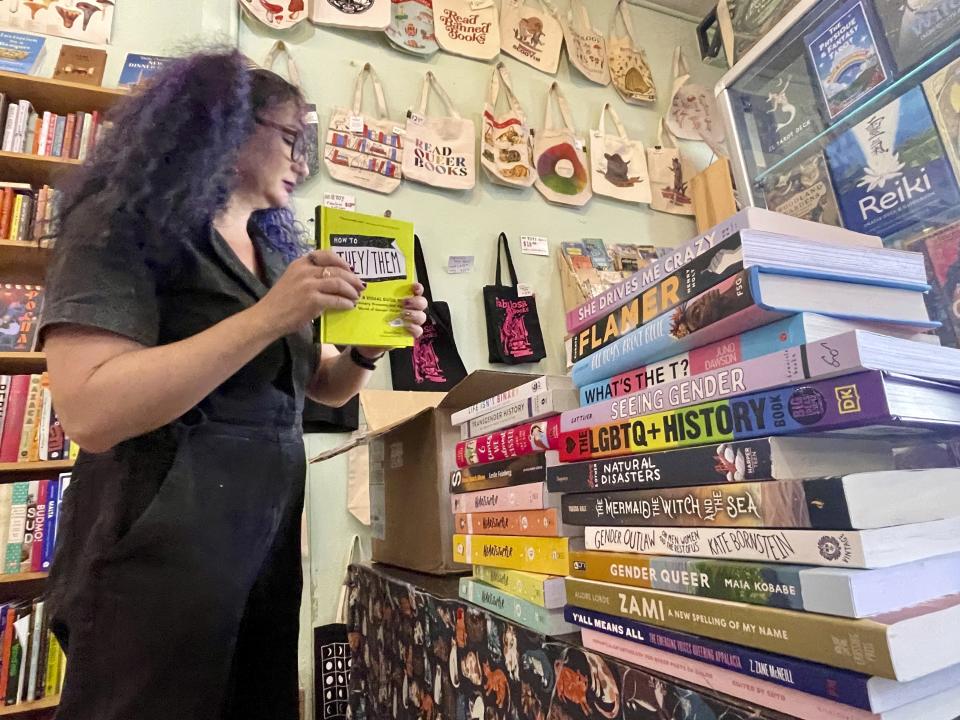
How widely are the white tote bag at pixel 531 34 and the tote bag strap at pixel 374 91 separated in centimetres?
57

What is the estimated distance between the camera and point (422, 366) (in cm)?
194

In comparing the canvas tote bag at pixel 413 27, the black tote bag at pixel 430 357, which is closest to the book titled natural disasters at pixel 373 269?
the black tote bag at pixel 430 357

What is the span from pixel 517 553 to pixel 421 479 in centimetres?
38

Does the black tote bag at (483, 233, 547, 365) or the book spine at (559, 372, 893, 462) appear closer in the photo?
the book spine at (559, 372, 893, 462)

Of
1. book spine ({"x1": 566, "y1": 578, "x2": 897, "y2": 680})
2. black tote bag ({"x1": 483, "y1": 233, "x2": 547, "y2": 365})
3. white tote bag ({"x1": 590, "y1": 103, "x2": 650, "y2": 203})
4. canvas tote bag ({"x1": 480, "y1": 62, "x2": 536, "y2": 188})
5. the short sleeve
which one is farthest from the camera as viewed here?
white tote bag ({"x1": 590, "y1": 103, "x2": 650, "y2": 203})

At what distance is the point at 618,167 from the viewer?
2.42m

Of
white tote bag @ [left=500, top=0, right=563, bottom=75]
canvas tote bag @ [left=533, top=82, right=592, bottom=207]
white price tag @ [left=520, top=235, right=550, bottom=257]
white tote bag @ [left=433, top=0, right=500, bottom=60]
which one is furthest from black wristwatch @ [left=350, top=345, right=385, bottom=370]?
white tote bag @ [left=500, top=0, right=563, bottom=75]

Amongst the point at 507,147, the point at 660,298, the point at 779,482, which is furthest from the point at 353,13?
the point at 779,482

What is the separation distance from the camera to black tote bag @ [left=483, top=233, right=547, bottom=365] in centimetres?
206

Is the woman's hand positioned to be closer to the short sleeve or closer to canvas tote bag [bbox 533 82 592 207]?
the short sleeve

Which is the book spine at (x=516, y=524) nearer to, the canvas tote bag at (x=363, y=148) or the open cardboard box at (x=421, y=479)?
the open cardboard box at (x=421, y=479)

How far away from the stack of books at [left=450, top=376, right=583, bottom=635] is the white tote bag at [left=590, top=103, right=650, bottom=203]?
179cm

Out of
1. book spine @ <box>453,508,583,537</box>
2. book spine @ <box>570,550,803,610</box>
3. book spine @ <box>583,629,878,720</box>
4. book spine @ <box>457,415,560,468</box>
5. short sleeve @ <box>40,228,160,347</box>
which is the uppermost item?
short sleeve @ <box>40,228,160,347</box>

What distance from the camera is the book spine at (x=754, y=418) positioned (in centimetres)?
38
